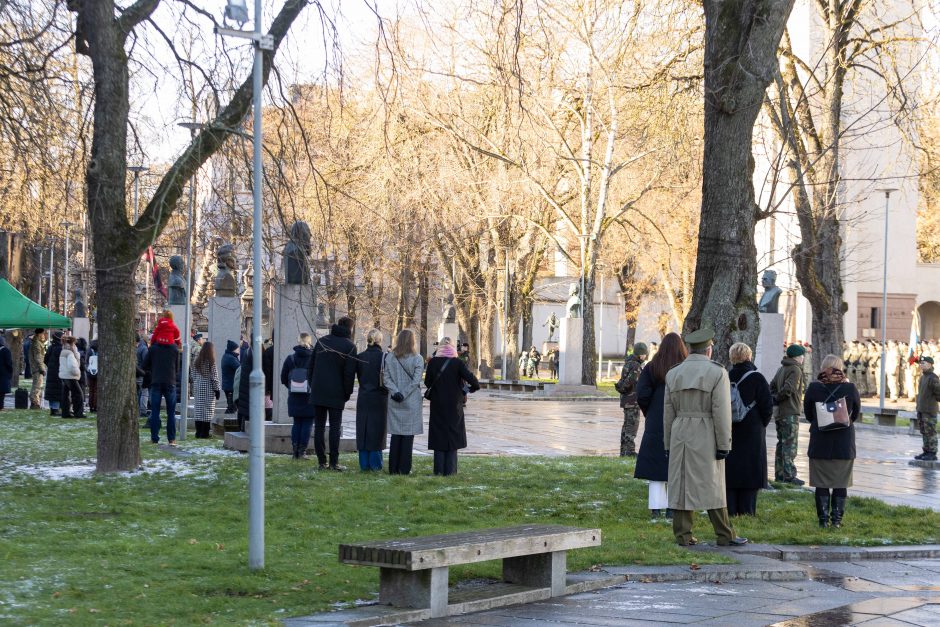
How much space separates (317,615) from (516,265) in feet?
129

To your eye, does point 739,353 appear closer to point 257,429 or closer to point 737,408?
point 737,408

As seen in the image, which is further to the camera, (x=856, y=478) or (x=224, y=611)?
(x=856, y=478)

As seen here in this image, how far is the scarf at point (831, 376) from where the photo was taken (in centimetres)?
1210

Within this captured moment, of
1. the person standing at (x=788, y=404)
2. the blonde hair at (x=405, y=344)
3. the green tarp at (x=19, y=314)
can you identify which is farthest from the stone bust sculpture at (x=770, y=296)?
the blonde hair at (x=405, y=344)

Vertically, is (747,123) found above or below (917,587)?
above

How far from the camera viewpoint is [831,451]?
1186 centimetres

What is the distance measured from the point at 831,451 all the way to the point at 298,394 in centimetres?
721

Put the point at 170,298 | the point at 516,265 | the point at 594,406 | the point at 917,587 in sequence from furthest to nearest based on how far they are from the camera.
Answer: the point at 516,265
the point at 594,406
the point at 170,298
the point at 917,587

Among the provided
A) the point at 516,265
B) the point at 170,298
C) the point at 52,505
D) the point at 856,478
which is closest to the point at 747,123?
the point at 856,478

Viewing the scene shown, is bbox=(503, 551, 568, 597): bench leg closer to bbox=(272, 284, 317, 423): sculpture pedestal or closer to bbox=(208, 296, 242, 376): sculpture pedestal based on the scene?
bbox=(272, 284, 317, 423): sculpture pedestal

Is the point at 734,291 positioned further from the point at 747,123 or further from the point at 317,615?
the point at 317,615

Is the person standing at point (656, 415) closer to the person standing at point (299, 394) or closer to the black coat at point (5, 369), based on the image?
the person standing at point (299, 394)

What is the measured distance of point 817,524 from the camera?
40.1 feet

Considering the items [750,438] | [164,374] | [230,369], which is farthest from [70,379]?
[750,438]
